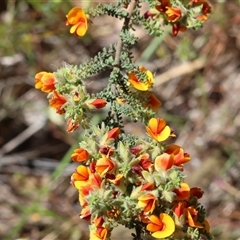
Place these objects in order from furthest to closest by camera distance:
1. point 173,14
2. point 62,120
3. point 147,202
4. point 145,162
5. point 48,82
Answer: point 62,120 → point 173,14 → point 48,82 → point 145,162 → point 147,202

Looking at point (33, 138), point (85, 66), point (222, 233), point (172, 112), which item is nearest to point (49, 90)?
point (85, 66)

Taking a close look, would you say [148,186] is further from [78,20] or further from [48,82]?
[78,20]

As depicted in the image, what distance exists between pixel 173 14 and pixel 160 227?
28.3 inches

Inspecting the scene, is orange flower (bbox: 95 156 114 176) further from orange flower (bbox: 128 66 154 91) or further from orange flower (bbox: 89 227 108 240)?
orange flower (bbox: 128 66 154 91)

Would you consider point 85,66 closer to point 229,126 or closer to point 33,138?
point 229,126

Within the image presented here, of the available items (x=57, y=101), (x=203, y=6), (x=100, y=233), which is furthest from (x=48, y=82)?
(x=203, y=6)

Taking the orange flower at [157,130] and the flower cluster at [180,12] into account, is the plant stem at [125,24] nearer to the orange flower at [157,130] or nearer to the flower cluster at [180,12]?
the flower cluster at [180,12]

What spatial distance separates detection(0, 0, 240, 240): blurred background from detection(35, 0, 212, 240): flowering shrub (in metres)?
1.53

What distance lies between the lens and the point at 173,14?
5.78ft

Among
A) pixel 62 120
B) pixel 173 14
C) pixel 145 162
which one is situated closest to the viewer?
pixel 145 162

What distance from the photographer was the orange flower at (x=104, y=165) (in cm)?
142

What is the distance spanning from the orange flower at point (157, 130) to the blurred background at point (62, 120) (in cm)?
164

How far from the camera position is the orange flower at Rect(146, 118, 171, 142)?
153 centimetres

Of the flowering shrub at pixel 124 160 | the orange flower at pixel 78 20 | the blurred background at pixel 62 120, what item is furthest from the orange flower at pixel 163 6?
the blurred background at pixel 62 120
